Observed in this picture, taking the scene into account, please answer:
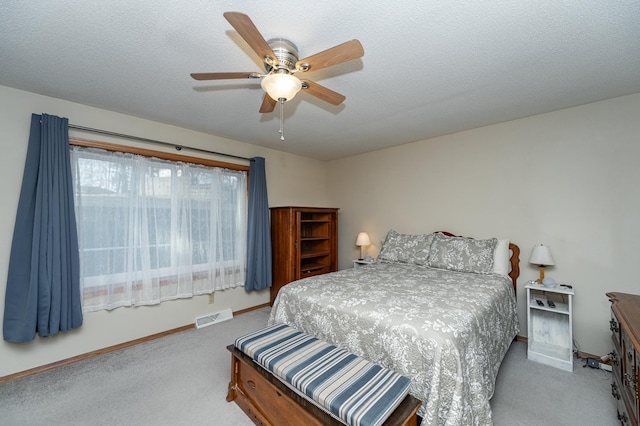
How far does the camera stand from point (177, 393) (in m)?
1.99

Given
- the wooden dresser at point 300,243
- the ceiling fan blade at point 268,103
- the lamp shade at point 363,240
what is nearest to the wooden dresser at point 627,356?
the ceiling fan blade at point 268,103

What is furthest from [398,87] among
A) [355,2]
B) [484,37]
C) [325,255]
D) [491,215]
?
[325,255]

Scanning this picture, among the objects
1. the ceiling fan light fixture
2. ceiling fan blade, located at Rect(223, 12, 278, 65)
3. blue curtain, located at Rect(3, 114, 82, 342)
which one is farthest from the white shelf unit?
blue curtain, located at Rect(3, 114, 82, 342)

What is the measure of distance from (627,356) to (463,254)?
148 cm

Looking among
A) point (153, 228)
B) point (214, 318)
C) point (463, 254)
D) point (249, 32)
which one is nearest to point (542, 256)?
point (463, 254)

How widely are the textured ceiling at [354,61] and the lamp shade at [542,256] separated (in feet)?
4.67

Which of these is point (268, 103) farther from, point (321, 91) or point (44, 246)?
point (44, 246)

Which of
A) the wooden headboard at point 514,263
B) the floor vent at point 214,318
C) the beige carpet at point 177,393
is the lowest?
the beige carpet at point 177,393

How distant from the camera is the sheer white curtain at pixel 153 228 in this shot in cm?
257

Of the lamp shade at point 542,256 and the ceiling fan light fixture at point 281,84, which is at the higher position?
the ceiling fan light fixture at point 281,84

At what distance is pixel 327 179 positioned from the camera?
16.6ft

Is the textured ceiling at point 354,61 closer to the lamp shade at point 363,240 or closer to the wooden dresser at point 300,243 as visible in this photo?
the wooden dresser at point 300,243

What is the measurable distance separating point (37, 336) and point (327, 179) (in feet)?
13.9

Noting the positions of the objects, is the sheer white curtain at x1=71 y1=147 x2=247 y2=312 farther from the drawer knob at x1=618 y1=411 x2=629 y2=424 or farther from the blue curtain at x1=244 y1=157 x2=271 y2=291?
the drawer knob at x1=618 y1=411 x2=629 y2=424
